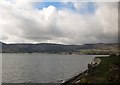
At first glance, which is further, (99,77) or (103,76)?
(103,76)

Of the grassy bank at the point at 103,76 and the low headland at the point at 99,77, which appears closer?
the low headland at the point at 99,77

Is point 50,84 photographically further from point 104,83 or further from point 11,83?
point 104,83

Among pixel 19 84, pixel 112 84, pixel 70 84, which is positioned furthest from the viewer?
pixel 19 84

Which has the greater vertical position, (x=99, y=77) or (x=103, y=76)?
(x=103, y=76)

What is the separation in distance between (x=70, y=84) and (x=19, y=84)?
13.7 meters

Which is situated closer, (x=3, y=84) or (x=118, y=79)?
(x=118, y=79)

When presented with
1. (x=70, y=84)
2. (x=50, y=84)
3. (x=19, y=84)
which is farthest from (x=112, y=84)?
(x=19, y=84)

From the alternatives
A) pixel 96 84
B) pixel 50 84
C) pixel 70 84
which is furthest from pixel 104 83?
pixel 50 84

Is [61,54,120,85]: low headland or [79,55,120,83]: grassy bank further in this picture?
[79,55,120,83]: grassy bank

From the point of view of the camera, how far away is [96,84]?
4531cm

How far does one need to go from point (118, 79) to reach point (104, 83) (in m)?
3.60

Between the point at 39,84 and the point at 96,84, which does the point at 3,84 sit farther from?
the point at 96,84

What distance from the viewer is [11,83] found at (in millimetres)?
62438

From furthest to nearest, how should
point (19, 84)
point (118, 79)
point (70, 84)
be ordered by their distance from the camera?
point (19, 84), point (70, 84), point (118, 79)
